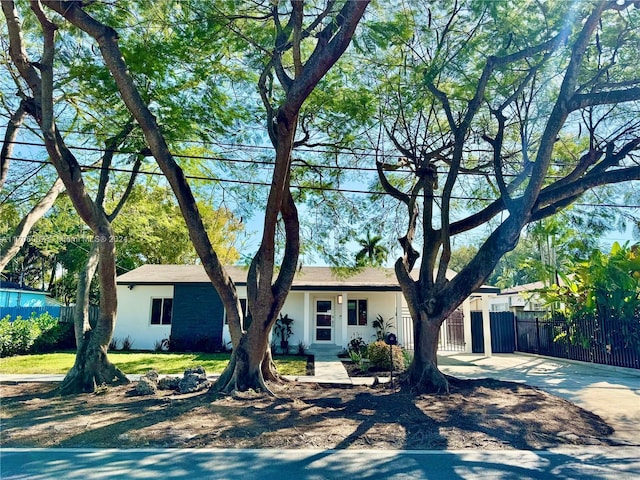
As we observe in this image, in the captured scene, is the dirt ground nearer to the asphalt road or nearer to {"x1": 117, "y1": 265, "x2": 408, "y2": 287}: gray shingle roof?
the asphalt road

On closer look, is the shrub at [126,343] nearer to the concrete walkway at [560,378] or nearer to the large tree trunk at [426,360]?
the concrete walkway at [560,378]

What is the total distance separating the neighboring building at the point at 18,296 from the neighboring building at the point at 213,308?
9.12m

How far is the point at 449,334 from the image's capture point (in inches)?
806

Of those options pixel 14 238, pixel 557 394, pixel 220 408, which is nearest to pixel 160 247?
pixel 14 238

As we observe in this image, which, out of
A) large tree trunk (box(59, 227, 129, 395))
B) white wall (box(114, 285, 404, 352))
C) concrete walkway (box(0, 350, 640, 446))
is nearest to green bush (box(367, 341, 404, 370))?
concrete walkway (box(0, 350, 640, 446))

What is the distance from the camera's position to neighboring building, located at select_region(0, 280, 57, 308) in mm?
23047

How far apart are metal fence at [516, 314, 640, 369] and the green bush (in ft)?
19.6

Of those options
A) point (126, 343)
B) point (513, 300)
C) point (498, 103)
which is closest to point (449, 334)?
point (513, 300)

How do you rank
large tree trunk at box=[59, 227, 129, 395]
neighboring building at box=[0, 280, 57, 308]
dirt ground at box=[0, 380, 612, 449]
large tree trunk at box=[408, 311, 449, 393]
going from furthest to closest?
neighboring building at box=[0, 280, 57, 308], large tree trunk at box=[408, 311, 449, 393], large tree trunk at box=[59, 227, 129, 395], dirt ground at box=[0, 380, 612, 449]

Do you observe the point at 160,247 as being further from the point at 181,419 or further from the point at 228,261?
the point at 181,419

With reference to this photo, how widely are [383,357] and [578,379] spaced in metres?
5.10

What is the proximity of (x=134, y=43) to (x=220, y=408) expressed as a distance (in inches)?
300

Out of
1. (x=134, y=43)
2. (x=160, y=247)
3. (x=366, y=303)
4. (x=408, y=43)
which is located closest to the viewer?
(x=134, y=43)

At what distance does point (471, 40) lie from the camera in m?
9.27
